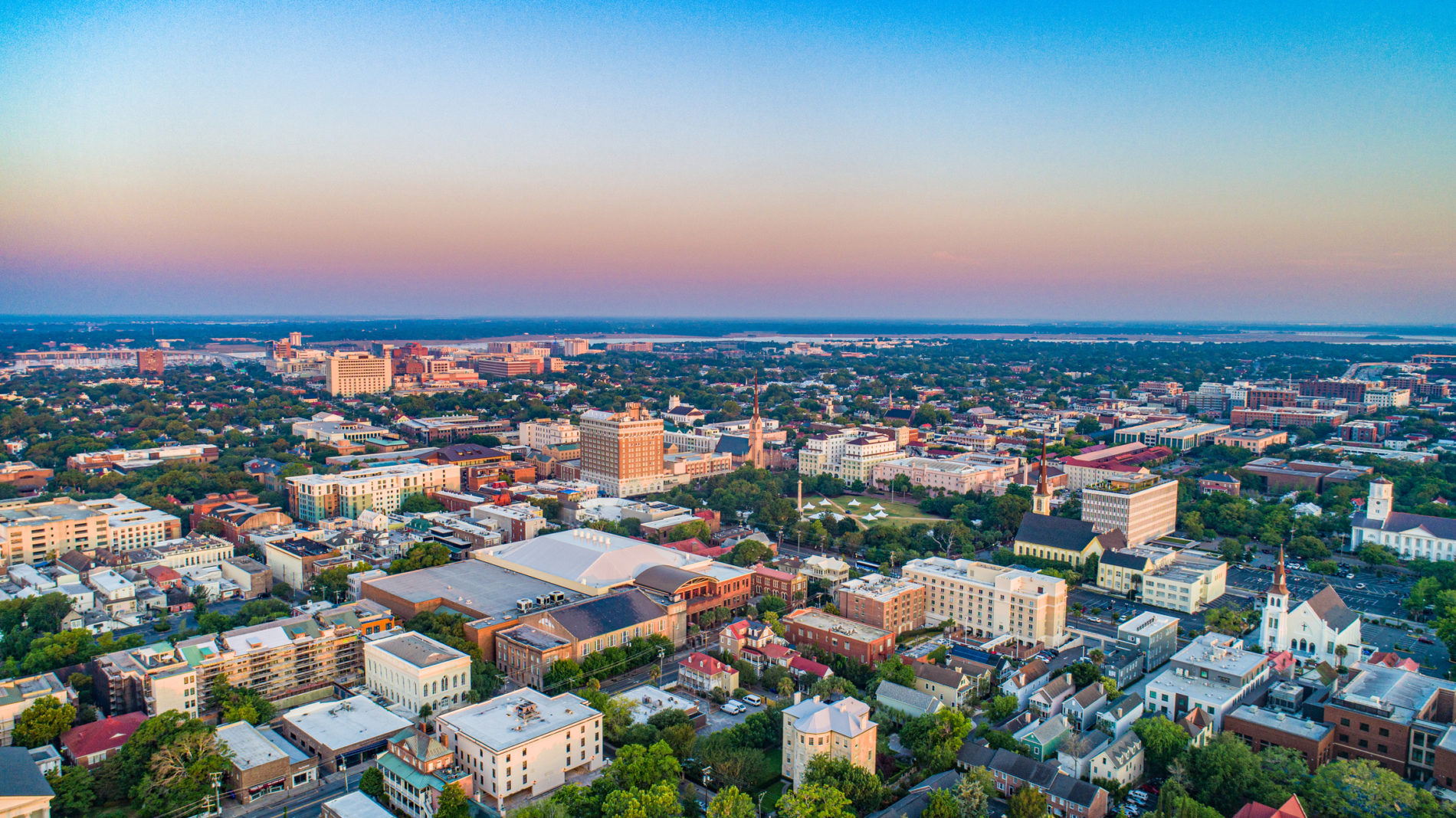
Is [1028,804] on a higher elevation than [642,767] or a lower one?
lower

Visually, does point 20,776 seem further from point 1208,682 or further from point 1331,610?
point 1331,610

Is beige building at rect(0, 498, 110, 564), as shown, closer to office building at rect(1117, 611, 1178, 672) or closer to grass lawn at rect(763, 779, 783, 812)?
grass lawn at rect(763, 779, 783, 812)

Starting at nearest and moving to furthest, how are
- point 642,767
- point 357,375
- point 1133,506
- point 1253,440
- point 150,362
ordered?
point 642,767 → point 1133,506 → point 1253,440 → point 357,375 → point 150,362

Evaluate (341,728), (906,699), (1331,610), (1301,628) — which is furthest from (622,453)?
(1331,610)

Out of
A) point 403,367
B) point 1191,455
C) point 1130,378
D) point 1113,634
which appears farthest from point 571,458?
point 1130,378

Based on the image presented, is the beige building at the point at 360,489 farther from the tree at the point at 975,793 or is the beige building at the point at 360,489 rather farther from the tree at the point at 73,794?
the tree at the point at 975,793

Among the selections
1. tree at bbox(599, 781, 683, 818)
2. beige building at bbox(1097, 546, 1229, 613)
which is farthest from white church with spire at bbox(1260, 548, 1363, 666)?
tree at bbox(599, 781, 683, 818)
